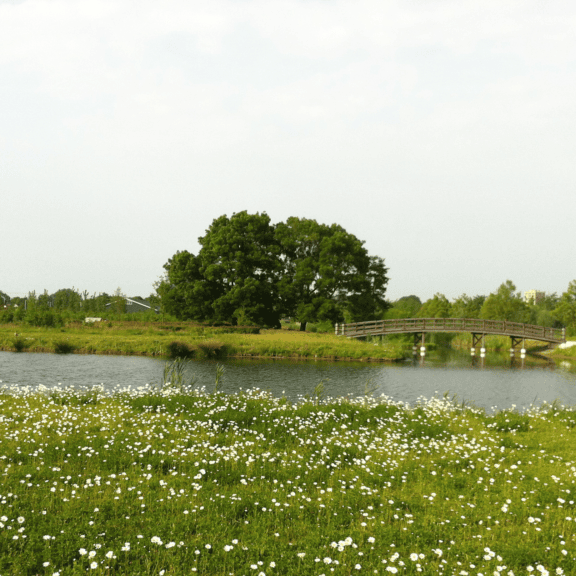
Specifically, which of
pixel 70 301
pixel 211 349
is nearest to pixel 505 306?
pixel 211 349

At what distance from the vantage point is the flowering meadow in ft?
18.7

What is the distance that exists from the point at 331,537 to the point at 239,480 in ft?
8.49

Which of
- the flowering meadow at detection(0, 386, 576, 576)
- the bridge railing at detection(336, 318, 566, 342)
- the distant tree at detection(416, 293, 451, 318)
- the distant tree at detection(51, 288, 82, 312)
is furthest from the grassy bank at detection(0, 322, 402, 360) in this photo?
the distant tree at detection(416, 293, 451, 318)

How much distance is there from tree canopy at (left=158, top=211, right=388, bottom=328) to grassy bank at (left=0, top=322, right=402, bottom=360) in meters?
8.21

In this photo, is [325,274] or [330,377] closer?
[330,377]

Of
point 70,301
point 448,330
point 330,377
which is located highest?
point 70,301

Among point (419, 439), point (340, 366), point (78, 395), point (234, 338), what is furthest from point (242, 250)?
point (419, 439)

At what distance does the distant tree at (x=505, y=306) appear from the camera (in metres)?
74.6

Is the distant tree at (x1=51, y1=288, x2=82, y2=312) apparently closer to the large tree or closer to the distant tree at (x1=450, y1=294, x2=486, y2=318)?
the large tree

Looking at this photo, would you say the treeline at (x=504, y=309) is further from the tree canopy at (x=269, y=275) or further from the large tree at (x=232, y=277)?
the large tree at (x=232, y=277)

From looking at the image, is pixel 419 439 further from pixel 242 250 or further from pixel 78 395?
pixel 242 250

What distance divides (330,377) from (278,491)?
19.4m

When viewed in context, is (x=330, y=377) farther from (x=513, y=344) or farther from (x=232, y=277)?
(x=513, y=344)

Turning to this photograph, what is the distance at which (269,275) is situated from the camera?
56.6 metres
